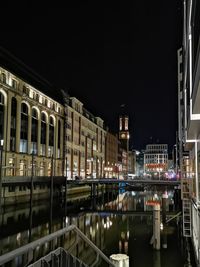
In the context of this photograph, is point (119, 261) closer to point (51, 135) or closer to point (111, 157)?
point (51, 135)

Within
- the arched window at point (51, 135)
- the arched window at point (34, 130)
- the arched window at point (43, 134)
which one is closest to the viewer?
the arched window at point (34, 130)

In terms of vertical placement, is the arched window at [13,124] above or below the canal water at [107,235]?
above

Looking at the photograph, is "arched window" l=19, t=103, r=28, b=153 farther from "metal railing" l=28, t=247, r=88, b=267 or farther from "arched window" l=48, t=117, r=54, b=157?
"metal railing" l=28, t=247, r=88, b=267

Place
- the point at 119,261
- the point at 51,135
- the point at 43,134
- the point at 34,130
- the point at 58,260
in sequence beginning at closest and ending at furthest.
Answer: the point at 58,260
the point at 119,261
the point at 34,130
the point at 43,134
the point at 51,135

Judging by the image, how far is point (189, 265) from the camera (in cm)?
2033

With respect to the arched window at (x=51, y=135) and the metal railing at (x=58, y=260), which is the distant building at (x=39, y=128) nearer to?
the arched window at (x=51, y=135)

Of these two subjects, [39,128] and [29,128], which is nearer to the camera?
[29,128]

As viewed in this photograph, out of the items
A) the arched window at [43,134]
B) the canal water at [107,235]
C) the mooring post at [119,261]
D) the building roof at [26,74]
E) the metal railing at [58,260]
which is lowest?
the canal water at [107,235]

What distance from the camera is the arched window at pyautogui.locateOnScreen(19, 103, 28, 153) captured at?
65.3 meters

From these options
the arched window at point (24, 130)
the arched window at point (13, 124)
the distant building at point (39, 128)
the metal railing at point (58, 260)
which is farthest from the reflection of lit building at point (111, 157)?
the metal railing at point (58, 260)

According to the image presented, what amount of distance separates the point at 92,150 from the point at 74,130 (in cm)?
2232

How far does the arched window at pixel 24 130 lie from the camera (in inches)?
2571

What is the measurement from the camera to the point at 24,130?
218ft

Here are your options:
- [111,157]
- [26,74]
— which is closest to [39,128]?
[26,74]
